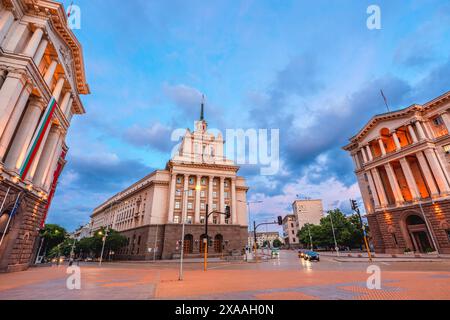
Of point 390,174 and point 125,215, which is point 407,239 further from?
point 125,215

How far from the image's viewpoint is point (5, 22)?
1792cm

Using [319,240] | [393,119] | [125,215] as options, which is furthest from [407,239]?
[125,215]

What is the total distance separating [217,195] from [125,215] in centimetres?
3514

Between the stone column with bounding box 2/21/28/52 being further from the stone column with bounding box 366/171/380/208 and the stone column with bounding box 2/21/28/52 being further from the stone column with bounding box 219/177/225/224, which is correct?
the stone column with bounding box 366/171/380/208

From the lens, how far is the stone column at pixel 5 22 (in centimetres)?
1767

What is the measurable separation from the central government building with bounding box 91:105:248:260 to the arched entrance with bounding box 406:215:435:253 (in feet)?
107

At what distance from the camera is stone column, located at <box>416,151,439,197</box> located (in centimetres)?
3378

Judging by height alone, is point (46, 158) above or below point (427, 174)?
below

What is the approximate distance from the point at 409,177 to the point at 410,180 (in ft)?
1.77

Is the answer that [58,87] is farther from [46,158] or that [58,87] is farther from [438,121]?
[438,121]

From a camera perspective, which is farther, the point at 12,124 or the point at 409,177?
the point at 409,177

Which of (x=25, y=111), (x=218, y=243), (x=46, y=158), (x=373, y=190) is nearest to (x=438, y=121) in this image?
(x=373, y=190)

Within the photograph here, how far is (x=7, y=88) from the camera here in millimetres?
16547

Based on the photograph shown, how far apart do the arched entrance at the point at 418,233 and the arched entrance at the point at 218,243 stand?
37.0 metres
